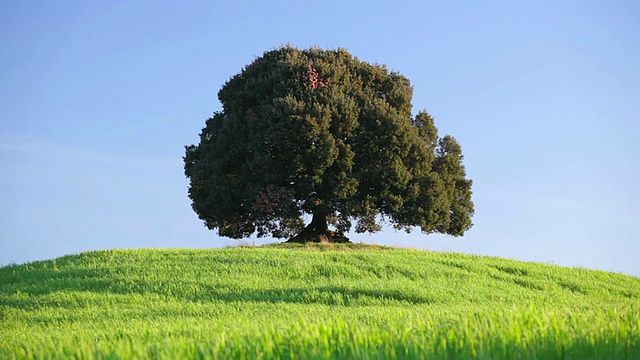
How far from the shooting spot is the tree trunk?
2650 cm

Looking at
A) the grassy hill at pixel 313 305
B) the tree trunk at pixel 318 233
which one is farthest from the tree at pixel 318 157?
the grassy hill at pixel 313 305

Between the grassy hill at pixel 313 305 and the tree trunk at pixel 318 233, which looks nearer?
the grassy hill at pixel 313 305

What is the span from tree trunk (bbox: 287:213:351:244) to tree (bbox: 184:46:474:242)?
0.05m

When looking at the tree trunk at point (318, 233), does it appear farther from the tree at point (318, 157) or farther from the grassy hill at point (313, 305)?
the grassy hill at point (313, 305)

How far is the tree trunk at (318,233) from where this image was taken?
26500mm

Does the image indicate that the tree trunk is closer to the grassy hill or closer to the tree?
the tree

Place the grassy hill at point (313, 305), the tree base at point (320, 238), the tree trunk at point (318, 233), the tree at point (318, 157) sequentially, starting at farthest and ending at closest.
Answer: the tree trunk at point (318, 233) → the tree base at point (320, 238) → the tree at point (318, 157) → the grassy hill at point (313, 305)

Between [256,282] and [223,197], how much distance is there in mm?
9784

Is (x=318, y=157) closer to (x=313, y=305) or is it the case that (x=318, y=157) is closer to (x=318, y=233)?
(x=318, y=233)

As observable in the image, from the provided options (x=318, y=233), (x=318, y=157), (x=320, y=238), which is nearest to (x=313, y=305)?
(x=318, y=157)

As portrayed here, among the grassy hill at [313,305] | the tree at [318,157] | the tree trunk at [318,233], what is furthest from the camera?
the tree trunk at [318,233]

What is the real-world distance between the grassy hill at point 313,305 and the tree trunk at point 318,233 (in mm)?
1607

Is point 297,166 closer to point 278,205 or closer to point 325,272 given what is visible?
point 278,205

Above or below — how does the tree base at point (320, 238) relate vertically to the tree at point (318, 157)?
below
